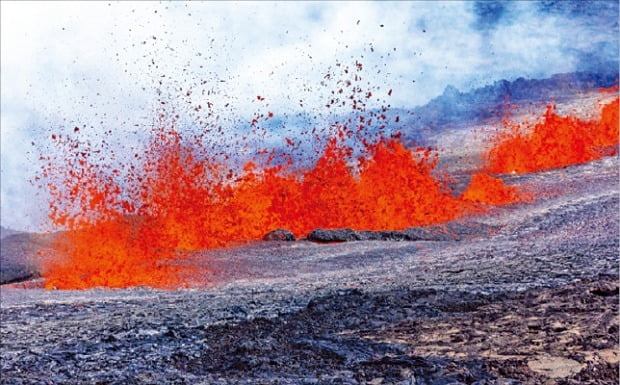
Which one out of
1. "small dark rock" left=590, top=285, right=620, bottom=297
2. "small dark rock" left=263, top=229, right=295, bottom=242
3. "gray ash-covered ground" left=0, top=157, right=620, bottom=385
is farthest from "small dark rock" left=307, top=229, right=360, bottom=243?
"small dark rock" left=590, top=285, right=620, bottom=297

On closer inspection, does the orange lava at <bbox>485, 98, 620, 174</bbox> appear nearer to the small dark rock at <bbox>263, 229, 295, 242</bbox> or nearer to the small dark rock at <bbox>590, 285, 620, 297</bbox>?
the small dark rock at <bbox>263, 229, 295, 242</bbox>

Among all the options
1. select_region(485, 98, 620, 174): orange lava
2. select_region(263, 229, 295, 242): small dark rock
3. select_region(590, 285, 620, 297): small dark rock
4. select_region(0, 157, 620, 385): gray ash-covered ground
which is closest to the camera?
select_region(0, 157, 620, 385): gray ash-covered ground

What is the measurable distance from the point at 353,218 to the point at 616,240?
11426 millimetres

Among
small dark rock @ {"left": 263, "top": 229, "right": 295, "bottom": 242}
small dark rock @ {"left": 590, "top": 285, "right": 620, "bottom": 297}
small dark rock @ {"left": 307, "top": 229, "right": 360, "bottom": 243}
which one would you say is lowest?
small dark rock @ {"left": 590, "top": 285, "right": 620, "bottom": 297}

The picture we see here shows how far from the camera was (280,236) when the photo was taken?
79.8 feet

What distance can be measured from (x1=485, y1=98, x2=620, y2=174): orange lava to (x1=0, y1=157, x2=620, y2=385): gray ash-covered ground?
1411 centimetres

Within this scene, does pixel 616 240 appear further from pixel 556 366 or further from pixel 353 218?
pixel 353 218

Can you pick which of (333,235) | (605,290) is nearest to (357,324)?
(605,290)

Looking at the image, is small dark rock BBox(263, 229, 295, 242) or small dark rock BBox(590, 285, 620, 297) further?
small dark rock BBox(263, 229, 295, 242)

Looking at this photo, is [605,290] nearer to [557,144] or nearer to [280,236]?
[280,236]

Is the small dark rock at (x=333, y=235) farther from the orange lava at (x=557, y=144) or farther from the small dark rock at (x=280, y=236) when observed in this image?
the orange lava at (x=557, y=144)

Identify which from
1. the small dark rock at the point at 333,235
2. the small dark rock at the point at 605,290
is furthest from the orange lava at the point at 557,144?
the small dark rock at the point at 605,290

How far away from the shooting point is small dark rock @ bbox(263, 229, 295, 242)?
79.5 ft

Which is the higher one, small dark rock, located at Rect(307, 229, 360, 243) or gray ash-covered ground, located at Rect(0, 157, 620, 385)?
small dark rock, located at Rect(307, 229, 360, 243)
